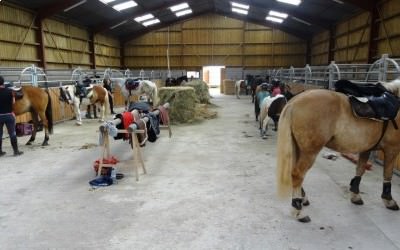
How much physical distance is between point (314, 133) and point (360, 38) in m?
15.6

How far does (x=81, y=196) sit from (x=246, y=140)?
4.23 m

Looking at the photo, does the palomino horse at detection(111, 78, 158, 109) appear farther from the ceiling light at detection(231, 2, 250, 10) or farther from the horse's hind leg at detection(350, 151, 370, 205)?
the ceiling light at detection(231, 2, 250, 10)

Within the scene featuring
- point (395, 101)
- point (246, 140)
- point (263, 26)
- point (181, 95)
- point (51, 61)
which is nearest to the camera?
point (395, 101)

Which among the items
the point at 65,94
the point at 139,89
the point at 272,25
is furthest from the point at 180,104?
the point at 272,25

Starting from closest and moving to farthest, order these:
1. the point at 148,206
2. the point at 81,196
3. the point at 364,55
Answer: the point at 148,206
the point at 81,196
the point at 364,55

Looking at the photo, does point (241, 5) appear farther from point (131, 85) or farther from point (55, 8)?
point (131, 85)

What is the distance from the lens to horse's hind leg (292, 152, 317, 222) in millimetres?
3129

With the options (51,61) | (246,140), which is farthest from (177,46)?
(246,140)

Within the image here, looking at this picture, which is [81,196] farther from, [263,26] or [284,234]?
[263,26]

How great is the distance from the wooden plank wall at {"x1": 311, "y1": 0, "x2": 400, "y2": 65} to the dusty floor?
34.3 feet

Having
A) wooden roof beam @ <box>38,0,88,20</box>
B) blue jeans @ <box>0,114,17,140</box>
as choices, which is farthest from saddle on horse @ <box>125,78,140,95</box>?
blue jeans @ <box>0,114,17,140</box>

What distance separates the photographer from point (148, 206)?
3592mm

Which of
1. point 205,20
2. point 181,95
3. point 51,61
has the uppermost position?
point 205,20

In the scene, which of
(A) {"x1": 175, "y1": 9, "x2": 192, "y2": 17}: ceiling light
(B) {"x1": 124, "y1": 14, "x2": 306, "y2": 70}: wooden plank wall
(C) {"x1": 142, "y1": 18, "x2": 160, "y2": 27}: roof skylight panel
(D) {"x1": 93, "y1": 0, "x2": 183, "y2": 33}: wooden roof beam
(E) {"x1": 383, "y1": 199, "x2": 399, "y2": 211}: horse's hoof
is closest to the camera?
(E) {"x1": 383, "y1": 199, "x2": 399, "y2": 211}: horse's hoof
